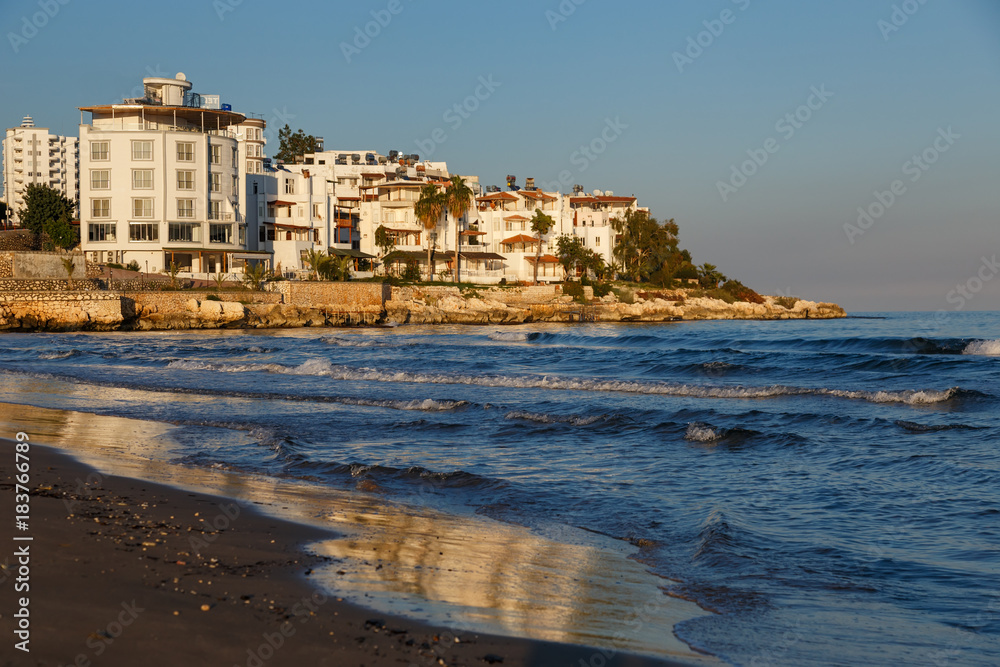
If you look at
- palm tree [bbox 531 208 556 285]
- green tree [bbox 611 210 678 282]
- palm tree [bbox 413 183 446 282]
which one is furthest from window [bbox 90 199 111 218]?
green tree [bbox 611 210 678 282]

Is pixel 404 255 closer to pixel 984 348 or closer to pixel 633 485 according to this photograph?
pixel 984 348

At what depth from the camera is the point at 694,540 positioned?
8328mm

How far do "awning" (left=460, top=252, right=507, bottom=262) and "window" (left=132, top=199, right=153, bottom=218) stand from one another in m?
35.6

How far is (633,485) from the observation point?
10930 mm

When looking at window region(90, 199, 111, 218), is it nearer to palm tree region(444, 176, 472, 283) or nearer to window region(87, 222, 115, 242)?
window region(87, 222, 115, 242)

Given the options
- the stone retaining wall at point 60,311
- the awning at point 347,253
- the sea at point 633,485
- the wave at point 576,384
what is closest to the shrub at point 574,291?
the awning at point 347,253

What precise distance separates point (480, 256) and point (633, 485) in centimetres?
8747

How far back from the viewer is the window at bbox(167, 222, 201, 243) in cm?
6994

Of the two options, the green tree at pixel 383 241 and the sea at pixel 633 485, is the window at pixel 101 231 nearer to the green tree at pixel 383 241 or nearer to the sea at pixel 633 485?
the green tree at pixel 383 241

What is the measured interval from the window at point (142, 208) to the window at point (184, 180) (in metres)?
2.70

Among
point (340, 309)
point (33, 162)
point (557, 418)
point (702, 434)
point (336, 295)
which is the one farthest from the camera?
point (33, 162)

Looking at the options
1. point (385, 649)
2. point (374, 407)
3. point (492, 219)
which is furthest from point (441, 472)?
point (492, 219)

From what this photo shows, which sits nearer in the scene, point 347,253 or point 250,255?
point 250,255

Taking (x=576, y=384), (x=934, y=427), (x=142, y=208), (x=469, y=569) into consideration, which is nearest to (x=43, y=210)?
(x=142, y=208)
